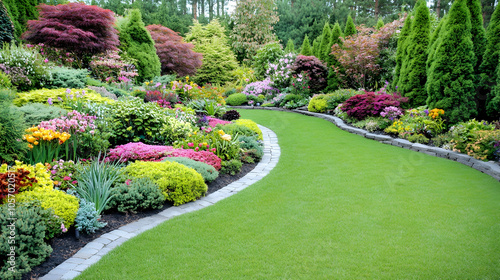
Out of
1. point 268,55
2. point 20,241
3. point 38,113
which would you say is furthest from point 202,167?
point 268,55

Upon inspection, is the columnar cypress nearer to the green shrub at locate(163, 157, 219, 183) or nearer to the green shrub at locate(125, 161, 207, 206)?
the green shrub at locate(163, 157, 219, 183)

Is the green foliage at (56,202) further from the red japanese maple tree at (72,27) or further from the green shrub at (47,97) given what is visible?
the red japanese maple tree at (72,27)

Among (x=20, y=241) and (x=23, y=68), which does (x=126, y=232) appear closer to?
(x=20, y=241)

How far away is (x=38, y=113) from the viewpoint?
5.25m

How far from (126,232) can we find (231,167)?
2.51 m

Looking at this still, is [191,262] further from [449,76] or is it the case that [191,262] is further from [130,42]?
[130,42]

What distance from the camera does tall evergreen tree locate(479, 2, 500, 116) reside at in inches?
286

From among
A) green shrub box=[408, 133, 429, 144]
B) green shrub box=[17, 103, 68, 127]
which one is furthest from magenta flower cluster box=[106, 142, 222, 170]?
green shrub box=[408, 133, 429, 144]

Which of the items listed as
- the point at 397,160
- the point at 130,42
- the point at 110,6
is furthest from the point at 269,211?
the point at 110,6

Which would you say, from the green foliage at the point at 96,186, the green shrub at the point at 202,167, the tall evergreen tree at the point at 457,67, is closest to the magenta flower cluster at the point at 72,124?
the green foliage at the point at 96,186

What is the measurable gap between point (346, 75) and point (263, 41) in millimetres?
13084

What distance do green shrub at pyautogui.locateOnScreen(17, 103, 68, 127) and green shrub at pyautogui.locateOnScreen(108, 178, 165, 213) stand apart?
232cm

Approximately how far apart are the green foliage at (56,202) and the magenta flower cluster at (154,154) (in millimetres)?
1705

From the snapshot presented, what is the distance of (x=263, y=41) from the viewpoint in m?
26.0
